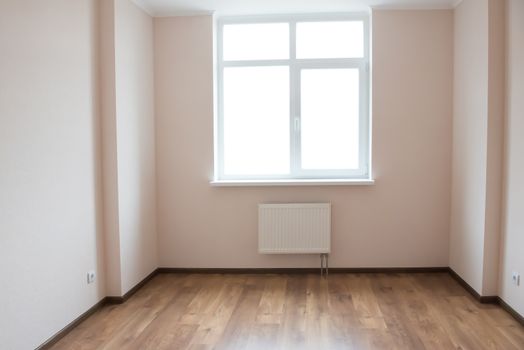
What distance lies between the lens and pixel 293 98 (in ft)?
15.5

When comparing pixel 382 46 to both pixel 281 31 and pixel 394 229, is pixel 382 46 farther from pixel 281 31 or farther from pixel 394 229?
pixel 394 229

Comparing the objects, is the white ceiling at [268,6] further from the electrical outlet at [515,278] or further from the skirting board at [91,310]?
the skirting board at [91,310]

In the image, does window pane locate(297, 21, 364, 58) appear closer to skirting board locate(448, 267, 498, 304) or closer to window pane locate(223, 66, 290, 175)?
window pane locate(223, 66, 290, 175)

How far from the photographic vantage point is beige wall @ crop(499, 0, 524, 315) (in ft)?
10.9

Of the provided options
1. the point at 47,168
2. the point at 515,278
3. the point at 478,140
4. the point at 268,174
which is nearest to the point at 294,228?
the point at 268,174

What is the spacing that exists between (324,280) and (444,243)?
127 centimetres

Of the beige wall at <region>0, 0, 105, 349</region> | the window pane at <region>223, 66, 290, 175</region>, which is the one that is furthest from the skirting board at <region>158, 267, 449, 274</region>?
the beige wall at <region>0, 0, 105, 349</region>

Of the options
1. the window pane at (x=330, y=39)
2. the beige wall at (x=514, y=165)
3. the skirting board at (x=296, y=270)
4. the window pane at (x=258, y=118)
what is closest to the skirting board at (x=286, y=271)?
the skirting board at (x=296, y=270)

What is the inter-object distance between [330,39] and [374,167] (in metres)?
1.39

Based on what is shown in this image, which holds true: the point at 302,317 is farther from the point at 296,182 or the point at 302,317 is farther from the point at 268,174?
the point at 268,174

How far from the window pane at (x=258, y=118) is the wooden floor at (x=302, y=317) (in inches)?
47.7

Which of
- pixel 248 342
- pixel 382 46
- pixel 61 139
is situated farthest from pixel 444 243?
pixel 61 139

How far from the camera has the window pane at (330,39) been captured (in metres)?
4.68

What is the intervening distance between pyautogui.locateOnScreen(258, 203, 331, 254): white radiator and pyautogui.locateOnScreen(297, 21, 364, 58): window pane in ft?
5.13
